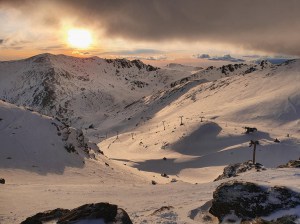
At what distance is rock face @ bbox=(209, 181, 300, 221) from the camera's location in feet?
61.7

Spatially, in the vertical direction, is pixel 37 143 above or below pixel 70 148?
above

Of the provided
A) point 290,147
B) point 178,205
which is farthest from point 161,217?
point 290,147

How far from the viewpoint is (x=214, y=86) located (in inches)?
7249

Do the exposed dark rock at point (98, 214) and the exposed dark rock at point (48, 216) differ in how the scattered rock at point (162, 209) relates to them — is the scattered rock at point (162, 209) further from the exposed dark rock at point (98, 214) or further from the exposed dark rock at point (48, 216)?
the exposed dark rock at point (48, 216)

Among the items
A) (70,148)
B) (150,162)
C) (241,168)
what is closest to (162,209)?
(241,168)

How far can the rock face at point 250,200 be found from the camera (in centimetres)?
1880

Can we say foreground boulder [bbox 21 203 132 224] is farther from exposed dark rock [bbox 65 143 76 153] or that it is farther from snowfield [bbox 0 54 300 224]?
exposed dark rock [bbox 65 143 76 153]

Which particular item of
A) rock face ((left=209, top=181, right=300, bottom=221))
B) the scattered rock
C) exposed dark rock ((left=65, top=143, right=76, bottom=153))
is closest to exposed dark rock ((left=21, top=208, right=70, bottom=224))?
the scattered rock

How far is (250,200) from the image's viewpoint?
755 inches

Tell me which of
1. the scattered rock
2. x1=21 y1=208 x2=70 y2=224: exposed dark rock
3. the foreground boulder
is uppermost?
the foreground boulder

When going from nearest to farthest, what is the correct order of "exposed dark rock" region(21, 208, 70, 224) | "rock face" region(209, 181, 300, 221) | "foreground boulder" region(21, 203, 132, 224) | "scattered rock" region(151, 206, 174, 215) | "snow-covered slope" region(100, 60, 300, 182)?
"foreground boulder" region(21, 203, 132, 224) → "exposed dark rock" region(21, 208, 70, 224) → "rock face" region(209, 181, 300, 221) → "scattered rock" region(151, 206, 174, 215) → "snow-covered slope" region(100, 60, 300, 182)

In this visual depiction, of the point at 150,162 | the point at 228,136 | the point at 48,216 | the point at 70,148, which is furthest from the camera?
the point at 228,136

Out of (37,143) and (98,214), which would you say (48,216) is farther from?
(37,143)

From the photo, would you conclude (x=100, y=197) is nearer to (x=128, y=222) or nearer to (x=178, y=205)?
(x=178, y=205)
